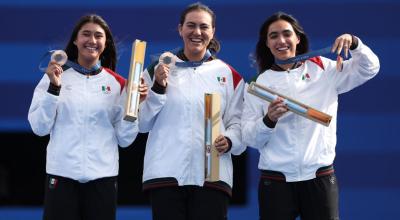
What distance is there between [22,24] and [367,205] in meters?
2.64

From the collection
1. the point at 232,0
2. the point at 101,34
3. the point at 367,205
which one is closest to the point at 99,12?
the point at 232,0

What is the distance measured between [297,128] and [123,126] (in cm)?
83

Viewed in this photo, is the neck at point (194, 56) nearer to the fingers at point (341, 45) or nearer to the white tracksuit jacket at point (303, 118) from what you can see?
the white tracksuit jacket at point (303, 118)

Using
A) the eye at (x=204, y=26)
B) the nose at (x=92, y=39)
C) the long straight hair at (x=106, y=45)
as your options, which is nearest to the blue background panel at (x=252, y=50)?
the long straight hair at (x=106, y=45)

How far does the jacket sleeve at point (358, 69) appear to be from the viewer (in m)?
3.65

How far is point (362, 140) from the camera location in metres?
5.20

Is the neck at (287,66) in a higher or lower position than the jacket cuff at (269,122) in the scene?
higher

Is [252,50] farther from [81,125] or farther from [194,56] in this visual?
[81,125]

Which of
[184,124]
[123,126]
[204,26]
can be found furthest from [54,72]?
[204,26]

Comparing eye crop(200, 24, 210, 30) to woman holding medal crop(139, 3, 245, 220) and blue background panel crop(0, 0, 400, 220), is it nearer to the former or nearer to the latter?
woman holding medal crop(139, 3, 245, 220)

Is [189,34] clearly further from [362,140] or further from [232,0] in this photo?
[362,140]

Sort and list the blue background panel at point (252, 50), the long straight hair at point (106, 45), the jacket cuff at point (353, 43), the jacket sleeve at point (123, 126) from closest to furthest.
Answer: the jacket cuff at point (353, 43), the jacket sleeve at point (123, 126), the long straight hair at point (106, 45), the blue background panel at point (252, 50)

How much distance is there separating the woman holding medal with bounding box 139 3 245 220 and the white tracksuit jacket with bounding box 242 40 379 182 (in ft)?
0.39

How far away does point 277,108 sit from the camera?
11.6 feet
